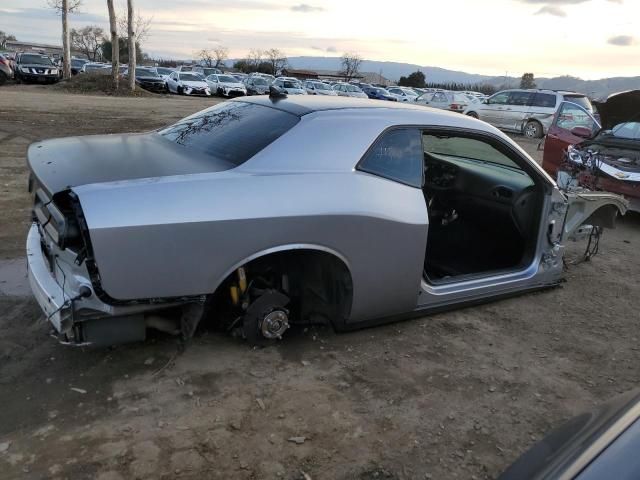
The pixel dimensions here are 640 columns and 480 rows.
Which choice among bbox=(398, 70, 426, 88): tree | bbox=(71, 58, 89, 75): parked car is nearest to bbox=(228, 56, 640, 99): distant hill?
bbox=(398, 70, 426, 88): tree

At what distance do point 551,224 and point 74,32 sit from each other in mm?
91386

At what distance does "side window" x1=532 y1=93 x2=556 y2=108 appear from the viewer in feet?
59.8

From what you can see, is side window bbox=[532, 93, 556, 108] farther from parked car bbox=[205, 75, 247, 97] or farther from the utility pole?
the utility pole

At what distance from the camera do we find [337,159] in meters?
3.23

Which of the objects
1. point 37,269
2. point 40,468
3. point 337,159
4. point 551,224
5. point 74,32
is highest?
point 74,32

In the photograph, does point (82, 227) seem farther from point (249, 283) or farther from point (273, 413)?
point (273, 413)

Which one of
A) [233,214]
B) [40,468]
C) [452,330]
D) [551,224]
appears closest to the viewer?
[40,468]

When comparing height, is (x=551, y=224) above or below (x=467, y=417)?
above

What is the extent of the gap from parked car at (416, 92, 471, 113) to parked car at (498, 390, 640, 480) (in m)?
21.1

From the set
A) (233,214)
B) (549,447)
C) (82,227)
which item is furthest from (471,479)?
(82,227)

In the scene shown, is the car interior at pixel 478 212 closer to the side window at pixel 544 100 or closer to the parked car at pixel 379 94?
the side window at pixel 544 100

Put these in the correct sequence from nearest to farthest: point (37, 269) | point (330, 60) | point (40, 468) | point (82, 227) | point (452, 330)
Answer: point (40, 468), point (82, 227), point (37, 269), point (452, 330), point (330, 60)

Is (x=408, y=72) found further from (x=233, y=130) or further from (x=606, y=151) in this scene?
(x=233, y=130)

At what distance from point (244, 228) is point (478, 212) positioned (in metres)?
2.60
